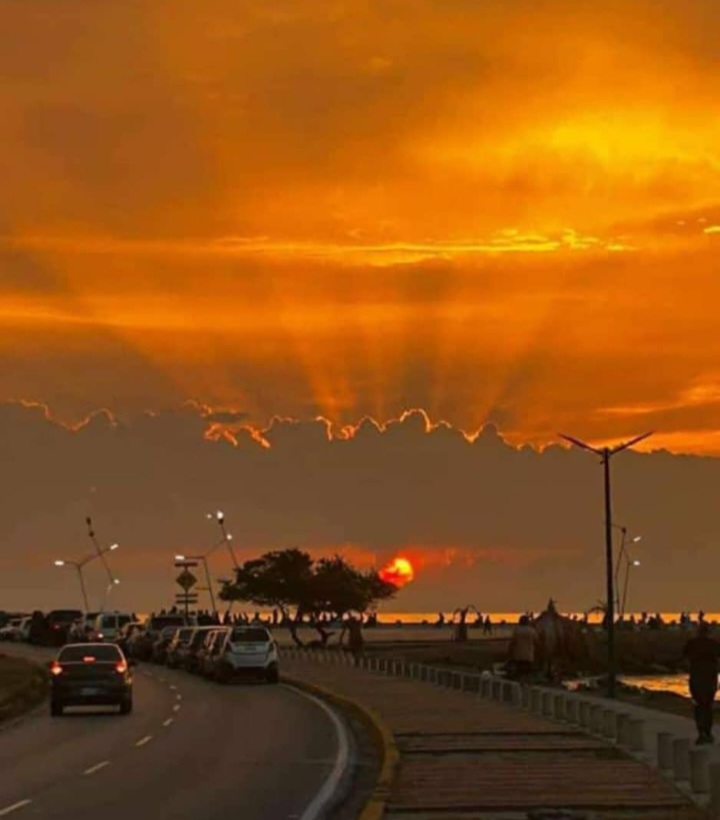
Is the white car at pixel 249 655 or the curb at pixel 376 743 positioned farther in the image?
the white car at pixel 249 655

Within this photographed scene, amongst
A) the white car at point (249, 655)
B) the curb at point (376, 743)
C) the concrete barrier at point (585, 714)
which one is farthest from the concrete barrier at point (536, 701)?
the white car at point (249, 655)

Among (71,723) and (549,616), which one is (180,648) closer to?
(549,616)

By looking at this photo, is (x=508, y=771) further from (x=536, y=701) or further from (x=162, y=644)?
(x=162, y=644)

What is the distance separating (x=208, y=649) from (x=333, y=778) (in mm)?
42792

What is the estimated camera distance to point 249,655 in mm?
65750

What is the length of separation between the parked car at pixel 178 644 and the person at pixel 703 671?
45.7m

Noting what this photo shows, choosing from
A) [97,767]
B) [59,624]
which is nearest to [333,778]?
[97,767]

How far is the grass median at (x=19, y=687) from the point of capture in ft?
167

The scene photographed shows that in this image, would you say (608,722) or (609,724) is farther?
(608,722)

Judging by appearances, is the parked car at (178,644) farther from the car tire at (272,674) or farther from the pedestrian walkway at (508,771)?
the pedestrian walkway at (508,771)

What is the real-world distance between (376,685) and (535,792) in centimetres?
3589

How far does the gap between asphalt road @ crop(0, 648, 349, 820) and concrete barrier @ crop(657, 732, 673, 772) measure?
4.56 m

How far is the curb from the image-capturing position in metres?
22.3

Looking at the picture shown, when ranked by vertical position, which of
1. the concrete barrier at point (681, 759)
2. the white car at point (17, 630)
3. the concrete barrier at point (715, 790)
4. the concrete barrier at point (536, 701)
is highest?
Result: the white car at point (17, 630)
